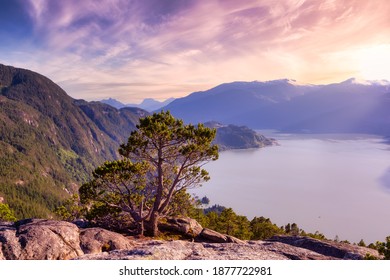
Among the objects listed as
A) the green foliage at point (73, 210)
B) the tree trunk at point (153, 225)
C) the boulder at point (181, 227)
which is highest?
the tree trunk at point (153, 225)

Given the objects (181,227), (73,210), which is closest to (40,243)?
(181,227)

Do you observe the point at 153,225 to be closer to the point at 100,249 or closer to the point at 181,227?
the point at 181,227

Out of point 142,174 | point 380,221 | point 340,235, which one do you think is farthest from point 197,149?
point 380,221

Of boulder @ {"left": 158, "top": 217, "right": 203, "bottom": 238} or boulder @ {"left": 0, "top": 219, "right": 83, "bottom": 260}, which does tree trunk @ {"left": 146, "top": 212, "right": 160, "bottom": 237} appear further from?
boulder @ {"left": 0, "top": 219, "right": 83, "bottom": 260}

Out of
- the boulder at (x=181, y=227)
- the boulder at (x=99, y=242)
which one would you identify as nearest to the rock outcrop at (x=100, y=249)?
the boulder at (x=99, y=242)

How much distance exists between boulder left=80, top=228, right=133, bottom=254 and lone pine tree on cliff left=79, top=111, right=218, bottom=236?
5955 mm

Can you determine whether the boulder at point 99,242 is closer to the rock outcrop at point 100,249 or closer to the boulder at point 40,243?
the rock outcrop at point 100,249

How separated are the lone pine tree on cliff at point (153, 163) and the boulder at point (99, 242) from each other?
5.95m

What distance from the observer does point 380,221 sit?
563 ft

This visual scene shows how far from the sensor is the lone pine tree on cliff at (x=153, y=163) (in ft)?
67.6

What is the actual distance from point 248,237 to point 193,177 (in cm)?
3556

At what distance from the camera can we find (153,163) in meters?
22.5
